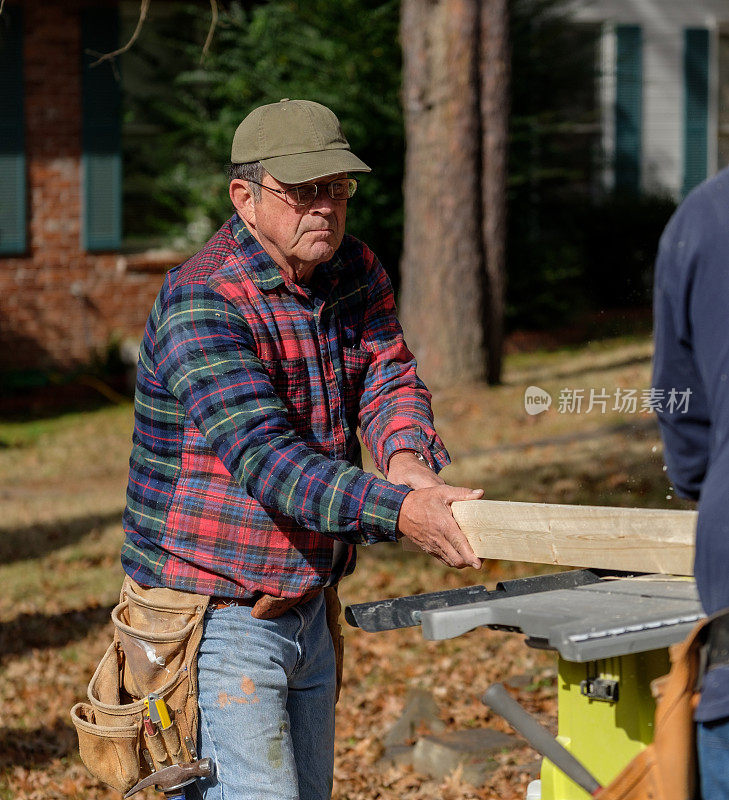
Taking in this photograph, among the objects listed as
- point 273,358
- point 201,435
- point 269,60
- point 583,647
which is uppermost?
point 269,60

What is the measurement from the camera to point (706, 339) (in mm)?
1836

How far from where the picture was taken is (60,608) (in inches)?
283

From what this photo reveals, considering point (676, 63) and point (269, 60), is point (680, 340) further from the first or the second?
point (676, 63)

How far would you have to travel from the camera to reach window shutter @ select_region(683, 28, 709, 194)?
56.2 feet

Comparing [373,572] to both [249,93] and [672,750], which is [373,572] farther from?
[249,93]

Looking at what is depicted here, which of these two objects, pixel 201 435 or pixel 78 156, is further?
pixel 78 156

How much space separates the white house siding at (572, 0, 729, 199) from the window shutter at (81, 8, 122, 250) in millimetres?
7175

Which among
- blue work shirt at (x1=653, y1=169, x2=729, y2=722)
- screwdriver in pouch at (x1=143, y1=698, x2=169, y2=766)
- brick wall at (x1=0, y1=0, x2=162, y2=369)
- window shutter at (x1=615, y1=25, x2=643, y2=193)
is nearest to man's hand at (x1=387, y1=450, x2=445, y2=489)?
screwdriver in pouch at (x1=143, y1=698, x2=169, y2=766)

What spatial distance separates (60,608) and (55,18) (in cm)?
891

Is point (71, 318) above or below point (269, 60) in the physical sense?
below

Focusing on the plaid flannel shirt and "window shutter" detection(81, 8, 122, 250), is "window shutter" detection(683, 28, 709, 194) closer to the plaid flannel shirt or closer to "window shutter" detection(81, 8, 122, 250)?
"window shutter" detection(81, 8, 122, 250)

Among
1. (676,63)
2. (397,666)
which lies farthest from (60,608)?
(676,63)

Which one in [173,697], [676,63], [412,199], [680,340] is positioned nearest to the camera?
[680,340]

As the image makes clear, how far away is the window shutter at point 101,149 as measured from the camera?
13867mm
